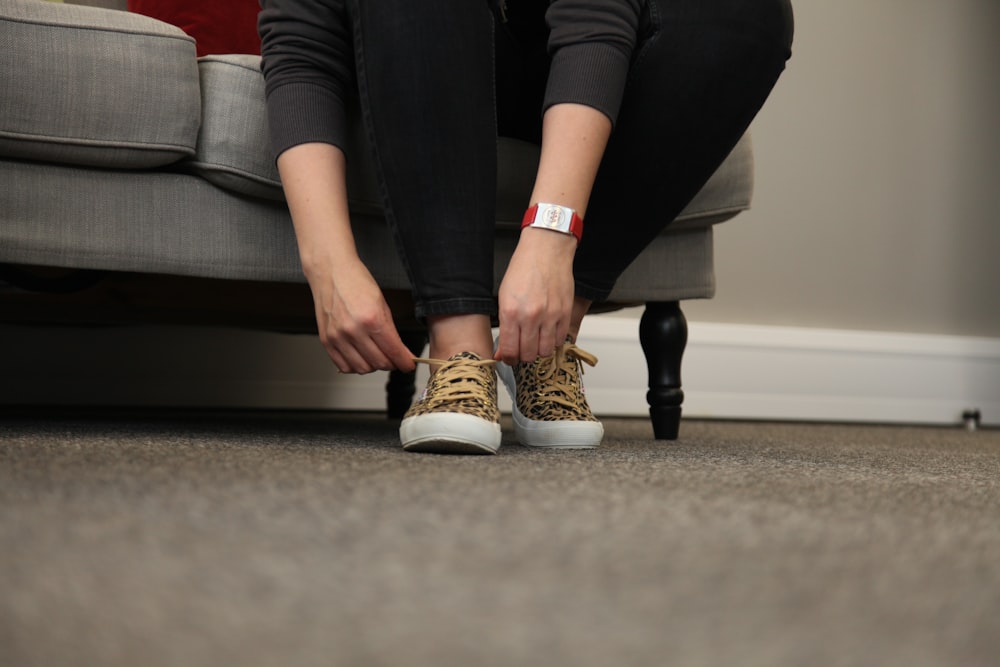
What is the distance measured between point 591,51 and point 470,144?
13 cm

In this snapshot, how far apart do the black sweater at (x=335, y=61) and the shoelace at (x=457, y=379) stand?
9.0 inches

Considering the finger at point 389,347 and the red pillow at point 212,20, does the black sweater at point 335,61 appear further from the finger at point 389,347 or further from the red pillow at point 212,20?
the red pillow at point 212,20

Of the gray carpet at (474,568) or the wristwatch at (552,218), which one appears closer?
the gray carpet at (474,568)

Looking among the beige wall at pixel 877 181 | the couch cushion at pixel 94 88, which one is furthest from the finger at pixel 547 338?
the beige wall at pixel 877 181

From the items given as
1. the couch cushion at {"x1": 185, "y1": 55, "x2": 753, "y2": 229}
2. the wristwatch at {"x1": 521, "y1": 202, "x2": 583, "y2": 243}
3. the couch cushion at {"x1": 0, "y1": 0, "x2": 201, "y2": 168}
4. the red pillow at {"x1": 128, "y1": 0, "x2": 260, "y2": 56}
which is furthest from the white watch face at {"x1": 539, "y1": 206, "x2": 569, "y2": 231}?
the red pillow at {"x1": 128, "y1": 0, "x2": 260, "y2": 56}

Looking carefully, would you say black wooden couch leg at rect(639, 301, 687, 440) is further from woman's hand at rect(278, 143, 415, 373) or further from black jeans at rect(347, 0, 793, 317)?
woman's hand at rect(278, 143, 415, 373)

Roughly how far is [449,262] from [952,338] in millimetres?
1717

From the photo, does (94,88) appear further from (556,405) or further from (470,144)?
(556,405)

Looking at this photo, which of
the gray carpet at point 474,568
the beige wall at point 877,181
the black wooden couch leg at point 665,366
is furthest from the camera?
the beige wall at point 877,181

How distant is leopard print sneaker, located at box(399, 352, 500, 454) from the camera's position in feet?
2.36

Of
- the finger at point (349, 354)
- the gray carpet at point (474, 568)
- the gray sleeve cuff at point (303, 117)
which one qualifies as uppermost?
the gray sleeve cuff at point (303, 117)

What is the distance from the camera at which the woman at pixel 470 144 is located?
751mm

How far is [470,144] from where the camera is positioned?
77 centimetres

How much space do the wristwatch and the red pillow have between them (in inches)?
26.2
